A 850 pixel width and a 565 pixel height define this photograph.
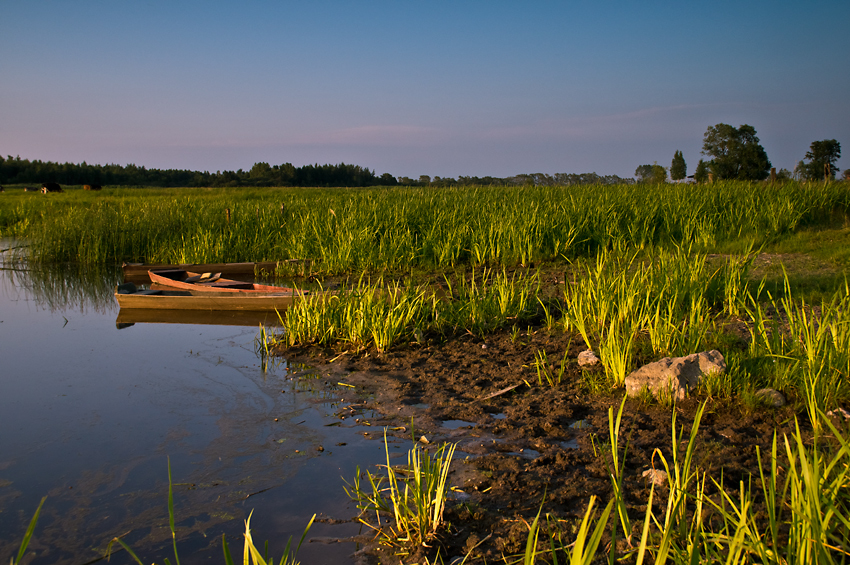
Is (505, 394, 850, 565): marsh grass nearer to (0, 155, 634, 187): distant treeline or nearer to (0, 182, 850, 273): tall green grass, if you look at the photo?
(0, 182, 850, 273): tall green grass

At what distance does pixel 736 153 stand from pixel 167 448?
75.4m

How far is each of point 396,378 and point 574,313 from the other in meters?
1.76

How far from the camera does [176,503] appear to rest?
2.95m

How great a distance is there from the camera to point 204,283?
8.34 metres

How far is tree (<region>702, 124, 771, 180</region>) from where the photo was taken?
63500 millimetres

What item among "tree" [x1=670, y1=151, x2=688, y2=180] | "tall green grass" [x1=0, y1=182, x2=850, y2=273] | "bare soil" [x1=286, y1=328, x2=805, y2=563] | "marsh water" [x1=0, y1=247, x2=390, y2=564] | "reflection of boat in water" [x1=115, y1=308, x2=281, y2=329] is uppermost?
"tree" [x1=670, y1=151, x2=688, y2=180]

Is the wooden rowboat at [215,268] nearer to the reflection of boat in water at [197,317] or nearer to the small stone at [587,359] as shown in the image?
the reflection of boat in water at [197,317]

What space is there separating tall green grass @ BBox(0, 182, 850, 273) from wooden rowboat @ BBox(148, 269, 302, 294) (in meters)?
1.56

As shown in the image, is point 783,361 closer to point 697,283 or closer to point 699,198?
point 697,283

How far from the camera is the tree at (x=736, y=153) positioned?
6350 centimetres

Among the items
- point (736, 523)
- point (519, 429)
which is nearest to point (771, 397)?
point (519, 429)

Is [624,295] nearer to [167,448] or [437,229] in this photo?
[167,448]

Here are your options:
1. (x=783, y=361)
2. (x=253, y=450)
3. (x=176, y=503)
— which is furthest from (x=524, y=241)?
(x=176, y=503)

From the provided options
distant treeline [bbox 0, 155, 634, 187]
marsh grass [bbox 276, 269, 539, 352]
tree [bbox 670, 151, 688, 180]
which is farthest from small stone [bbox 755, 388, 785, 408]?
tree [bbox 670, 151, 688, 180]
